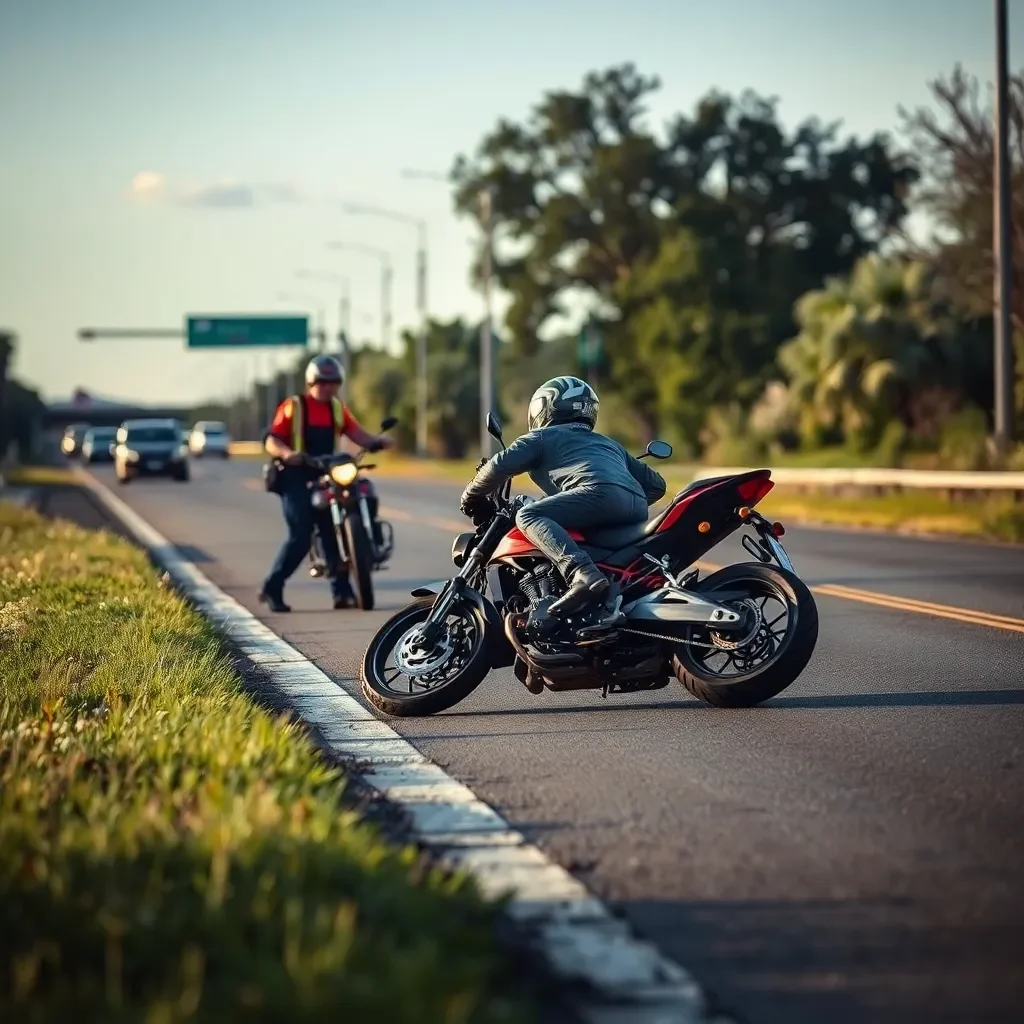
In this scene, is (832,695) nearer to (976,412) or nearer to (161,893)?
(161,893)

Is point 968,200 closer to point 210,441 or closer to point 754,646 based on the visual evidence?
point 754,646

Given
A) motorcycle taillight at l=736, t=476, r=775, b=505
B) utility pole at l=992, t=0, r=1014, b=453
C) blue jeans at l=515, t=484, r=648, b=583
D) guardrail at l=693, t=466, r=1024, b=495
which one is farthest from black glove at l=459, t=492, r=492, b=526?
utility pole at l=992, t=0, r=1014, b=453

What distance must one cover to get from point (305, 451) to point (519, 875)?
9.71 metres

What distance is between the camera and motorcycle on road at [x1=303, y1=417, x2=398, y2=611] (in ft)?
49.3

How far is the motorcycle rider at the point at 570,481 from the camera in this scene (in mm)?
9234

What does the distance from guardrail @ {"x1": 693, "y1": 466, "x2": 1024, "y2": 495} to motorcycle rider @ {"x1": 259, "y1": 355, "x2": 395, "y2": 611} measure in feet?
30.1

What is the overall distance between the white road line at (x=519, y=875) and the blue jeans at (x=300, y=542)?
457cm

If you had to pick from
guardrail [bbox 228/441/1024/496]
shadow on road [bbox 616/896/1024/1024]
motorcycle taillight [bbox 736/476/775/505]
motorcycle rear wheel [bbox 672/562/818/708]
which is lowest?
shadow on road [bbox 616/896/1024/1024]

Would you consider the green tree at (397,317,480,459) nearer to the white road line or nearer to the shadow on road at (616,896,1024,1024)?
the white road line

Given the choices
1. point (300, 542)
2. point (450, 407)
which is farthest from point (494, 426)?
point (450, 407)

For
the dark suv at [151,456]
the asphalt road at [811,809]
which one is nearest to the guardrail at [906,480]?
the asphalt road at [811,809]

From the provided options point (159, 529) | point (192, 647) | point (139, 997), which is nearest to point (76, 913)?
point (139, 997)

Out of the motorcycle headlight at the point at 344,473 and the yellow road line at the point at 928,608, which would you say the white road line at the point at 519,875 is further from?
the yellow road line at the point at 928,608

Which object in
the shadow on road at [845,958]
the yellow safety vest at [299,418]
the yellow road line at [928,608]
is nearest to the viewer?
the shadow on road at [845,958]
